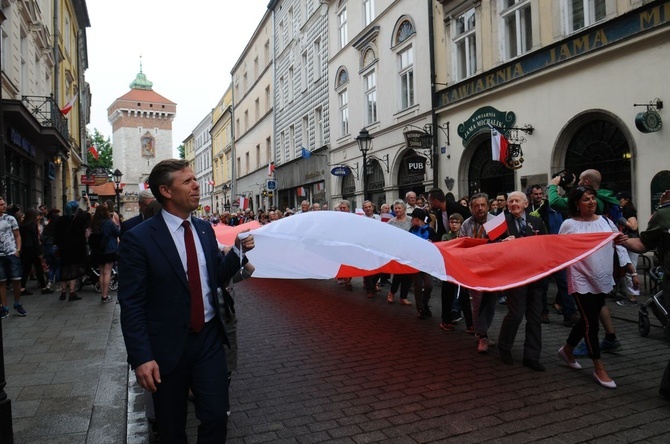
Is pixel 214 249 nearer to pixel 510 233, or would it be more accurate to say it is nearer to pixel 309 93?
pixel 510 233

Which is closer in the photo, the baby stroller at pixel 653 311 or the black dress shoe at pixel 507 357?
the black dress shoe at pixel 507 357

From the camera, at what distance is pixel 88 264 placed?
11445mm

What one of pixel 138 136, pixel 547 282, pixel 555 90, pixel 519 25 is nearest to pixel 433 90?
pixel 519 25

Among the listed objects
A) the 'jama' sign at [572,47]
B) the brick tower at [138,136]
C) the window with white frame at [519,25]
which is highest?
the brick tower at [138,136]

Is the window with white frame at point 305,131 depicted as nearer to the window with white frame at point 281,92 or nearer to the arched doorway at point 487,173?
the window with white frame at point 281,92

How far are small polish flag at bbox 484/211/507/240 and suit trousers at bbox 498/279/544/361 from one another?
768 millimetres

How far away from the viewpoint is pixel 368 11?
22.9 m

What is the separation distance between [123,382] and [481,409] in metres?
3.41

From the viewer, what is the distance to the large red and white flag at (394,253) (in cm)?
507

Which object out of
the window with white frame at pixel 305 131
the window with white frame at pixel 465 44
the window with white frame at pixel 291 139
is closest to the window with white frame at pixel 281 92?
the window with white frame at pixel 291 139

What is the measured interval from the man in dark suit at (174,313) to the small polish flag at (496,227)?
4.06 m

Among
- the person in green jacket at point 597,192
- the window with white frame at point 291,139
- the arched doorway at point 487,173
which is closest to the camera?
the person in green jacket at point 597,192

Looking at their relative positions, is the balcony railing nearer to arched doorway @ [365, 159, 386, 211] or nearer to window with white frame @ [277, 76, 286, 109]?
arched doorway @ [365, 159, 386, 211]

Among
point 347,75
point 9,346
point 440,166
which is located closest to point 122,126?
point 347,75
